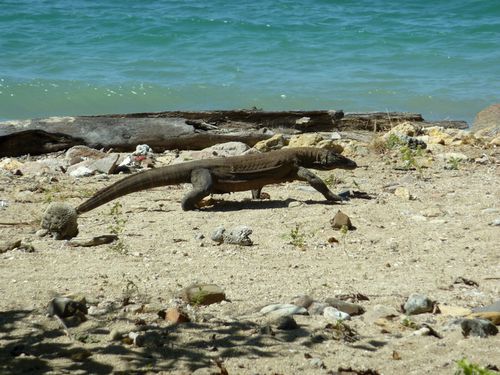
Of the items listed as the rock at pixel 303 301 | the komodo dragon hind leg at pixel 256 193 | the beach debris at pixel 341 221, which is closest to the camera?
the rock at pixel 303 301

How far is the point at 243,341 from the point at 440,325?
1.16m

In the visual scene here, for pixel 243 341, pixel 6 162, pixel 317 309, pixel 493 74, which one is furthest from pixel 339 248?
pixel 493 74

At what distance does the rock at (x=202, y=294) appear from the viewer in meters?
5.34

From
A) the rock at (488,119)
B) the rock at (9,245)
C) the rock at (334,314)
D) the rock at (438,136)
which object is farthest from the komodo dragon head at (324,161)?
the rock at (488,119)

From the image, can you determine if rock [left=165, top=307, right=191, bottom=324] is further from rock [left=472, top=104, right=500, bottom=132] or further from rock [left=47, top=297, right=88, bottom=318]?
rock [left=472, top=104, right=500, bottom=132]

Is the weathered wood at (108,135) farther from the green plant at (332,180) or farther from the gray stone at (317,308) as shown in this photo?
the gray stone at (317,308)

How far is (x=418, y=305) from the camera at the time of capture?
5.23m

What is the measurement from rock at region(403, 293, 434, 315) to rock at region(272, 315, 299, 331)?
2.39 ft

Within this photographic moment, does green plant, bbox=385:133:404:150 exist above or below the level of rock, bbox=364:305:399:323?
above

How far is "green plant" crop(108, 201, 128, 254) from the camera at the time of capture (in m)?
6.58

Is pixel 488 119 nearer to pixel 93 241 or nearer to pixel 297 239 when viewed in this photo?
pixel 297 239

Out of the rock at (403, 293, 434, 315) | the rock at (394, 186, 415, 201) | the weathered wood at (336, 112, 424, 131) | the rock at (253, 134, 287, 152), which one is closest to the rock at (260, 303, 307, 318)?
the rock at (403, 293, 434, 315)

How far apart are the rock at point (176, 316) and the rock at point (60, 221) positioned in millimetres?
2066

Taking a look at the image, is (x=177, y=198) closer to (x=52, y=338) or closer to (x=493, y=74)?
(x=52, y=338)
